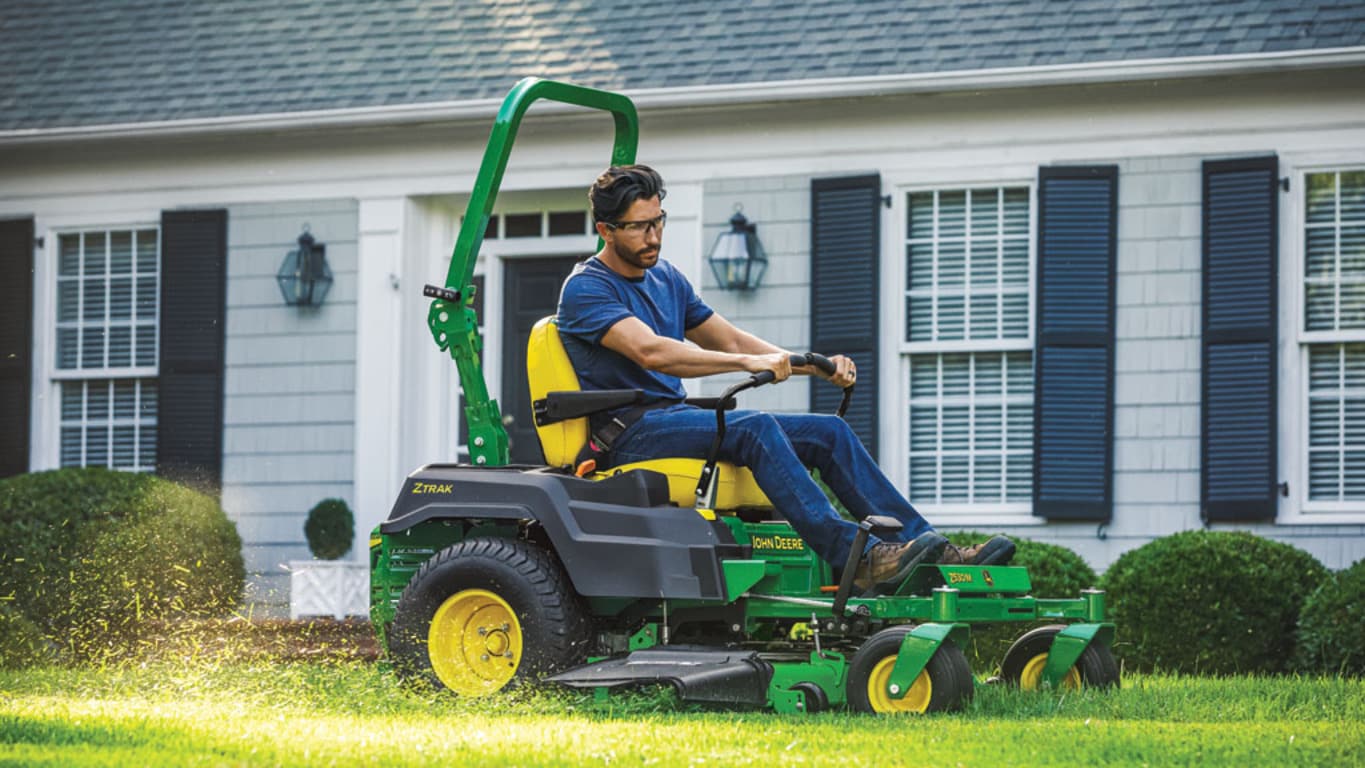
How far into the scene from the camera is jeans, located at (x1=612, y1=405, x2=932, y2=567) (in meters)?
5.88

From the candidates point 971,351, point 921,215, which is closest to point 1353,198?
point 971,351

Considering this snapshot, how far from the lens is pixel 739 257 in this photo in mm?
10812

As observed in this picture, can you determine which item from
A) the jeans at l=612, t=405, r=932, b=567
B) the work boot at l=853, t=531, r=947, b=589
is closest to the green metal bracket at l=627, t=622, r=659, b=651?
the jeans at l=612, t=405, r=932, b=567

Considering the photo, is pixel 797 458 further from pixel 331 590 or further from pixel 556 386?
pixel 331 590

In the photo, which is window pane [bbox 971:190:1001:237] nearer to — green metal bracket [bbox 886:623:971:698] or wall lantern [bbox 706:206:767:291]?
wall lantern [bbox 706:206:767:291]

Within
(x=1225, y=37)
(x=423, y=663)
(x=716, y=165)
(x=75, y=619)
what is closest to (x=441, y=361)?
(x=716, y=165)

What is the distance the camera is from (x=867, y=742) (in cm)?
495

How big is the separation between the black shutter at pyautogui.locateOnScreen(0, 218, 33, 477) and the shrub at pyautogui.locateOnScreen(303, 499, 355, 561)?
2.01m

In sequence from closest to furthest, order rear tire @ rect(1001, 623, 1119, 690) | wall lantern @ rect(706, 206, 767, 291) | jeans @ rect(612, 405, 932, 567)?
jeans @ rect(612, 405, 932, 567) → rear tire @ rect(1001, 623, 1119, 690) → wall lantern @ rect(706, 206, 767, 291)

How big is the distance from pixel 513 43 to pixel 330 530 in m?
3.06

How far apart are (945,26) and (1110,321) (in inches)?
75.8

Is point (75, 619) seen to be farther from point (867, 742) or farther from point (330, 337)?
point (867, 742)

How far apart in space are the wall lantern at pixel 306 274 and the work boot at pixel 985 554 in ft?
21.2

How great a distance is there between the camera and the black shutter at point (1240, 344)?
388 inches
